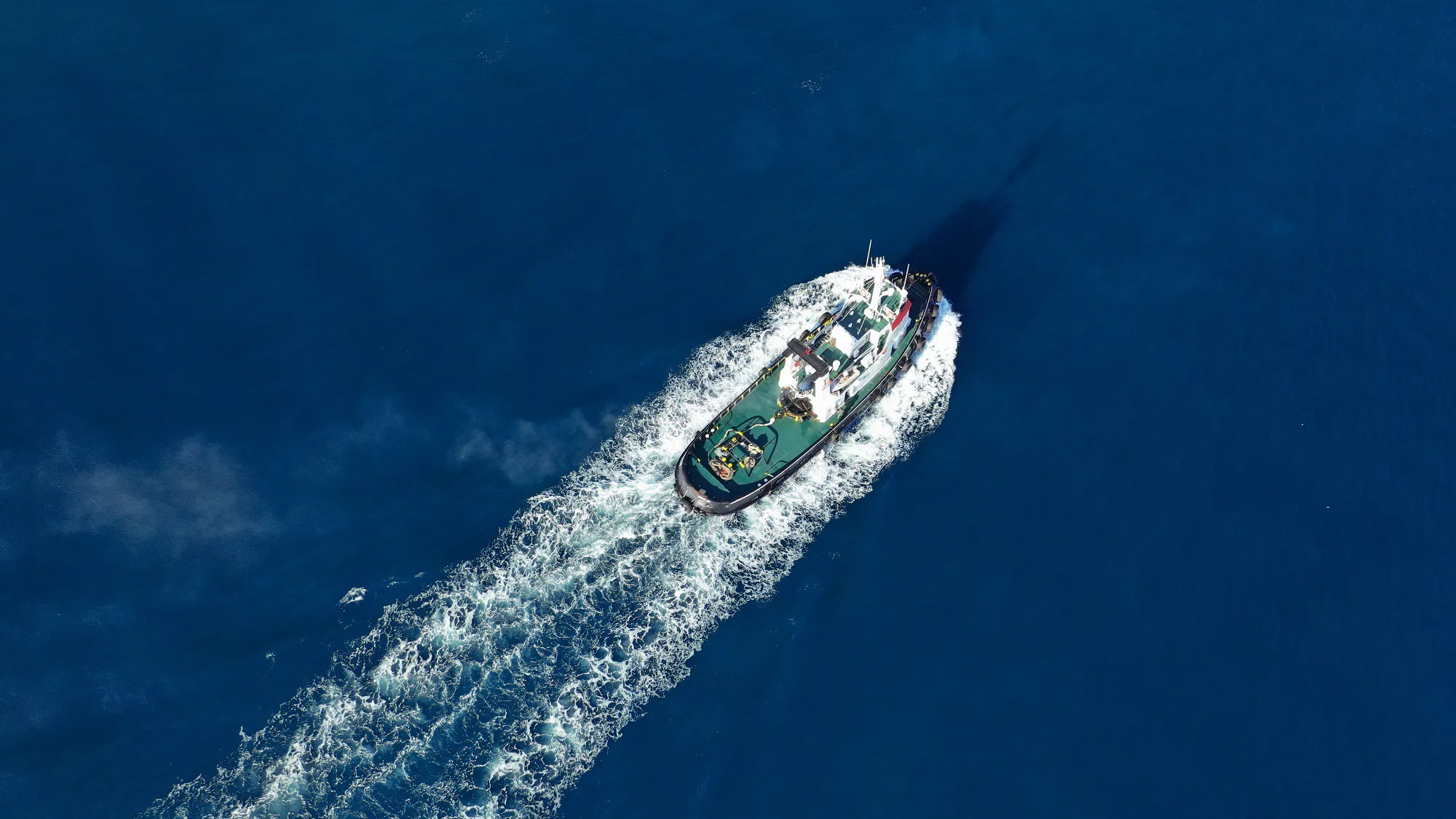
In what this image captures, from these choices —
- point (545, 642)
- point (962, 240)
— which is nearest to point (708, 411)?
point (545, 642)

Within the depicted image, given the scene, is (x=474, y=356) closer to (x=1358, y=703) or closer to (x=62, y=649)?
(x=62, y=649)

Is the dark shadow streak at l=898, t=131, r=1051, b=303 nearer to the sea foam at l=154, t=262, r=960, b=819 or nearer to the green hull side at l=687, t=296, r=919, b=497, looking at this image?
the green hull side at l=687, t=296, r=919, b=497

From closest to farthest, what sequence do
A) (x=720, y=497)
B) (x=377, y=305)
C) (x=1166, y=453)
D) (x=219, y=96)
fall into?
(x=720, y=497)
(x=1166, y=453)
(x=377, y=305)
(x=219, y=96)

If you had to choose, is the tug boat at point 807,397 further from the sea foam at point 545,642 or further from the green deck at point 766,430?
the sea foam at point 545,642

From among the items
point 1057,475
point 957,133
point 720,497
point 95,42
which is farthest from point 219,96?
point 1057,475

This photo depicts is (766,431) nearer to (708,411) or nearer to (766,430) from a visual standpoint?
(766,430)

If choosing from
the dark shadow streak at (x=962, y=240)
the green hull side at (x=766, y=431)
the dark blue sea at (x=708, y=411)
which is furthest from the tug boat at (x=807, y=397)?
the dark shadow streak at (x=962, y=240)

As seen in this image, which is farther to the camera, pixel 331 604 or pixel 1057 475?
pixel 1057 475
